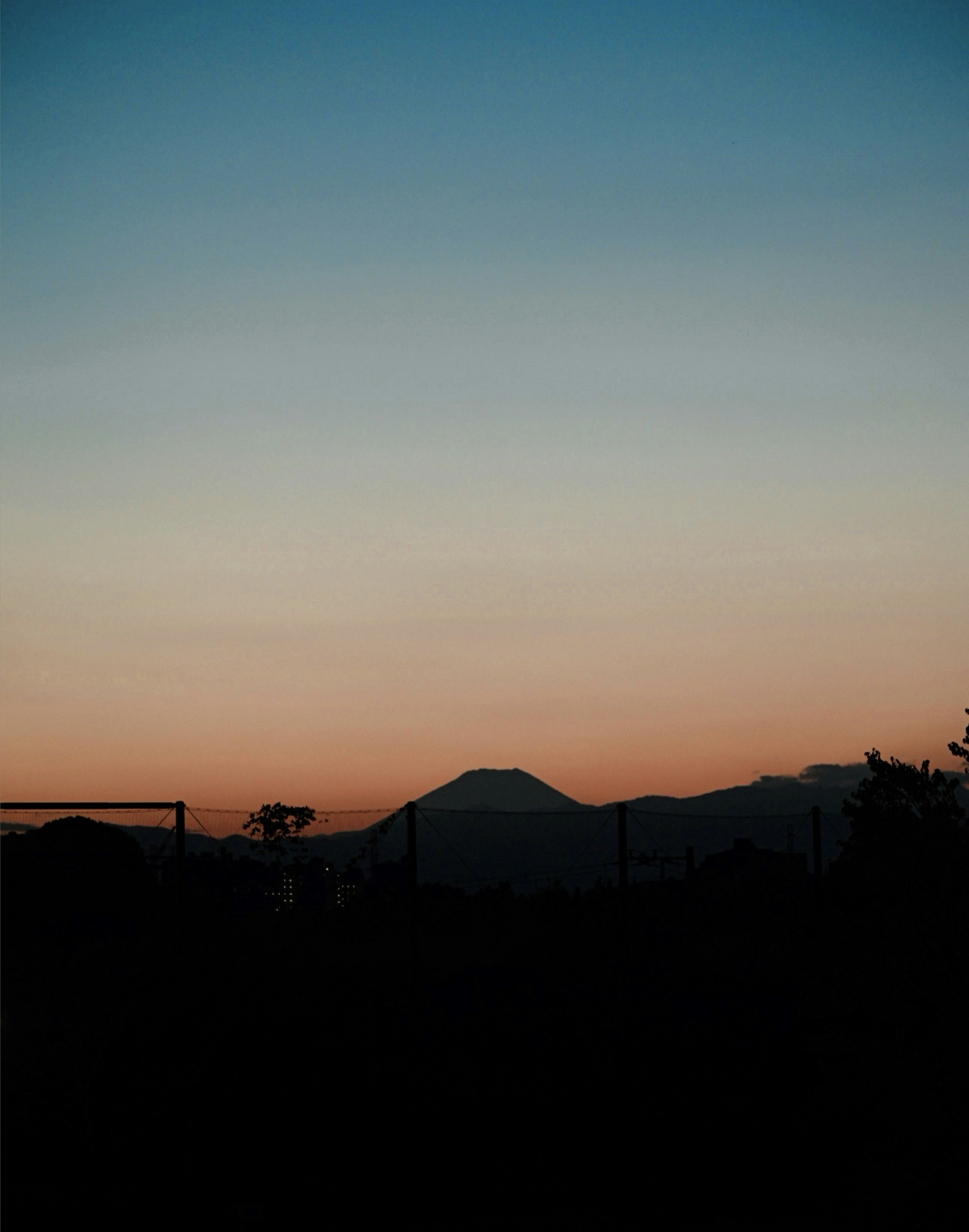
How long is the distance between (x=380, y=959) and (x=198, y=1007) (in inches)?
519

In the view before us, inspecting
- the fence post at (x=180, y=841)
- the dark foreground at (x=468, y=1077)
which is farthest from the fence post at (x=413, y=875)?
the fence post at (x=180, y=841)

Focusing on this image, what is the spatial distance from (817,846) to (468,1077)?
19.4 metres

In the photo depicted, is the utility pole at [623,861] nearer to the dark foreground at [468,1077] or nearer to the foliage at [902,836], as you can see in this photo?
the dark foreground at [468,1077]

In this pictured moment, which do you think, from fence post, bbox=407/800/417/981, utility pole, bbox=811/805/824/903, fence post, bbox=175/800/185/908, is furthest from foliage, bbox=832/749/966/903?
utility pole, bbox=811/805/824/903

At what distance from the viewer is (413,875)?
29688 mm

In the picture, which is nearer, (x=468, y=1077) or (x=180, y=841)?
(x=180, y=841)

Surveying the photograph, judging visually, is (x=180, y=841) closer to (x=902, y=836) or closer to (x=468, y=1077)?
(x=468, y=1077)

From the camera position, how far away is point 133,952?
26297mm

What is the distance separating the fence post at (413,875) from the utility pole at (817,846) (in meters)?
18.8

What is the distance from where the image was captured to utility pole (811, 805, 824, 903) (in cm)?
4384

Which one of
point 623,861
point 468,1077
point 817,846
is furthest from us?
point 817,846

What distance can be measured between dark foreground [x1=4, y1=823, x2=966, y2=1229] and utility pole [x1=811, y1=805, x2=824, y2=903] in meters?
3.74

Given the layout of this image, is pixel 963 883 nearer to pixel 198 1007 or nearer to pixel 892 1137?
pixel 892 1137

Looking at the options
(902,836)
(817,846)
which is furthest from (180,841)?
(817,846)
